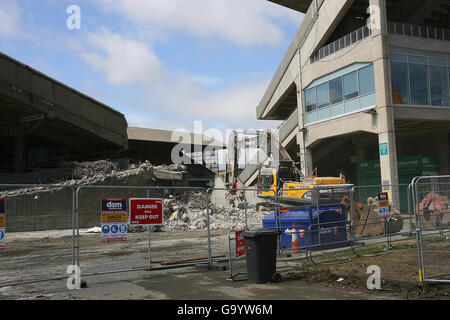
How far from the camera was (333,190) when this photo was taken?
14242 millimetres

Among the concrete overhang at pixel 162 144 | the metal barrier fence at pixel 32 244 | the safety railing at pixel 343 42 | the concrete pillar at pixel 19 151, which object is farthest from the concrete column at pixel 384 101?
the concrete overhang at pixel 162 144

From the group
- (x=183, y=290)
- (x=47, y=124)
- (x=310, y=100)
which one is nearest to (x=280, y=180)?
(x=310, y=100)

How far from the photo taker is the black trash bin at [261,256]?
875cm

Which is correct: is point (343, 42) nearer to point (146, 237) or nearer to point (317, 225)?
point (317, 225)

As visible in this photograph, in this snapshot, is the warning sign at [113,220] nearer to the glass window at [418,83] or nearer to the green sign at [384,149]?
the green sign at [384,149]

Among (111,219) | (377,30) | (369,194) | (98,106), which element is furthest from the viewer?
(98,106)

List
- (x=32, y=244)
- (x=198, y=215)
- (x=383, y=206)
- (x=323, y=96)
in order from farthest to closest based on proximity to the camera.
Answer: (x=323, y=96), (x=198, y=215), (x=383, y=206), (x=32, y=244)

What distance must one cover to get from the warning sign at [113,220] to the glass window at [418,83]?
72.7ft

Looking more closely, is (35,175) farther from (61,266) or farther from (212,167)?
(212,167)

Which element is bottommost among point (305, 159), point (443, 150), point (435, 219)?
point (435, 219)

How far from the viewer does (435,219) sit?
37.2 ft

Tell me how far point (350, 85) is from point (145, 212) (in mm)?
21163
